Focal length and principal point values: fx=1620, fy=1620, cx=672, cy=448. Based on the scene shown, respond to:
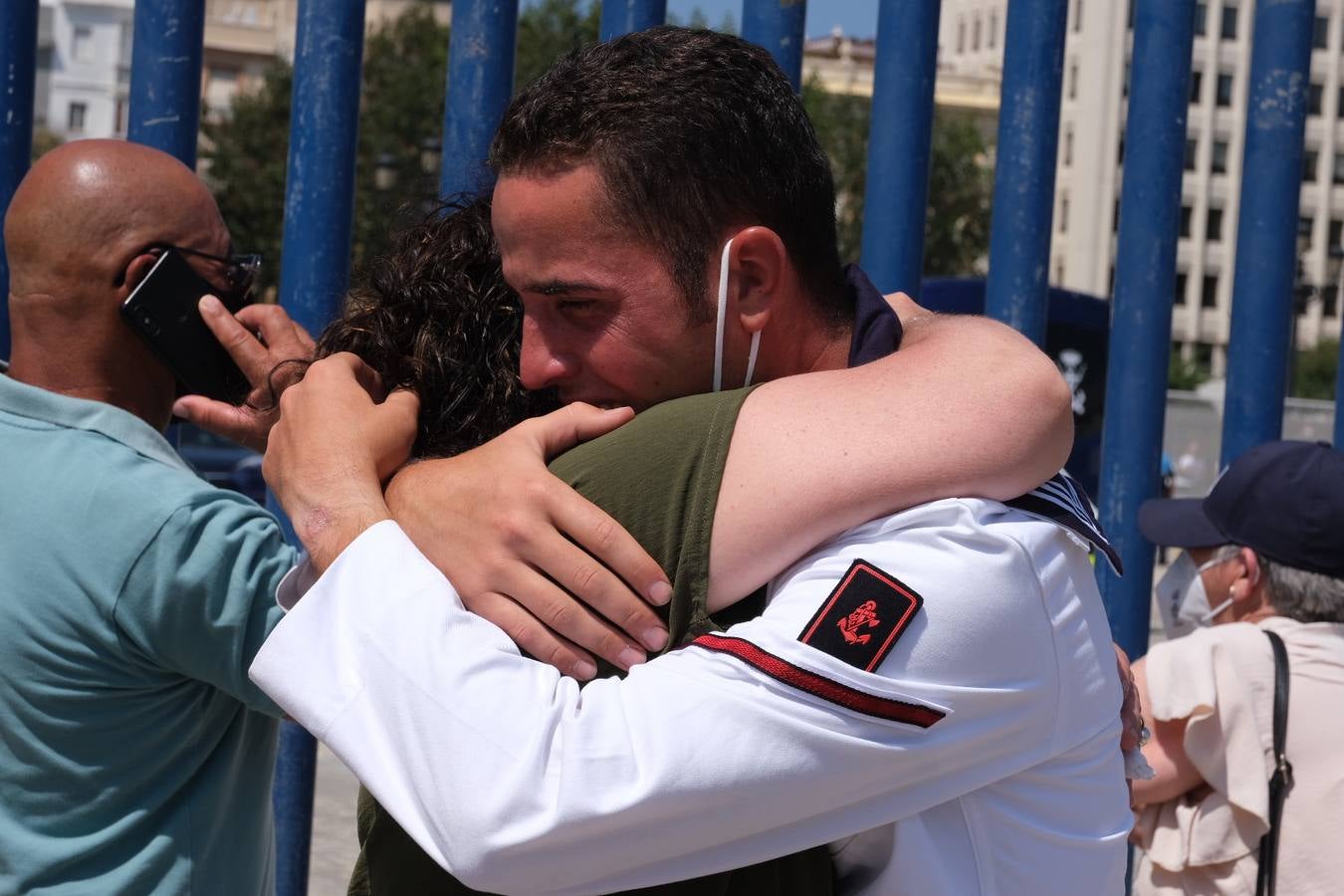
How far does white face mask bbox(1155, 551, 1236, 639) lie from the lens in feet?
12.8

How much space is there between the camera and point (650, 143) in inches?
70.6

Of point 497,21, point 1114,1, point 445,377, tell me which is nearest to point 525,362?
point 445,377

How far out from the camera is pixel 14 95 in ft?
10.2

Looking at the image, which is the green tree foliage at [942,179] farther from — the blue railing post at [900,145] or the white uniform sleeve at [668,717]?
the white uniform sleeve at [668,717]

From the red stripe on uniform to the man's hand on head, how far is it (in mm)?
427

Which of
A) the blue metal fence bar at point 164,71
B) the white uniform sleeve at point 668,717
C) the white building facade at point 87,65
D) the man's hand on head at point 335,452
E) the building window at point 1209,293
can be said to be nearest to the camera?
the white uniform sleeve at point 668,717

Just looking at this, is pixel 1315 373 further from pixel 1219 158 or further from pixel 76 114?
pixel 76 114

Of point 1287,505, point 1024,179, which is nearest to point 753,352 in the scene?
point 1024,179

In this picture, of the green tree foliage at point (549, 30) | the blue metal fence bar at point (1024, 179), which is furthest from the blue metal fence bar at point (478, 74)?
the green tree foliage at point (549, 30)

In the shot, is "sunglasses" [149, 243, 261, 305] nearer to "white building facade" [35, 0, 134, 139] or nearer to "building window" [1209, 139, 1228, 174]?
"building window" [1209, 139, 1228, 174]

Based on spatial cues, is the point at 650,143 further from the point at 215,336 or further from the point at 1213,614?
the point at 1213,614

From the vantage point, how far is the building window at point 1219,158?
227 ft

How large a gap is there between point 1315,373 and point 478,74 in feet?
188

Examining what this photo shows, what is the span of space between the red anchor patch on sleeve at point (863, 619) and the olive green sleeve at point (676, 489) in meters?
0.15
